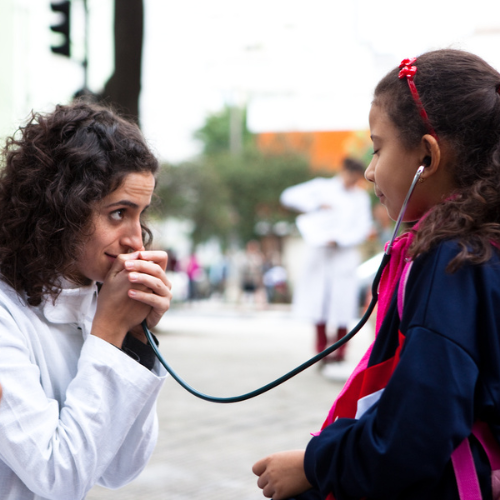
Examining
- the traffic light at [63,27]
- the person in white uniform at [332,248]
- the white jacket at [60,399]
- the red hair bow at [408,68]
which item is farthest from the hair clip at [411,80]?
the traffic light at [63,27]

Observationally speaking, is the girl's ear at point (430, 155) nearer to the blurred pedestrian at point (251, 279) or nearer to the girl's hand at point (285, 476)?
the girl's hand at point (285, 476)

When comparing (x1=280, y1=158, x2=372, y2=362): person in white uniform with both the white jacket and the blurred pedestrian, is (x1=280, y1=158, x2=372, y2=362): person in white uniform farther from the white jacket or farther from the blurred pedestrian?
the blurred pedestrian

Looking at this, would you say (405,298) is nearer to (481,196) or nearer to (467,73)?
(481,196)

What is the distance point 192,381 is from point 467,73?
4817 millimetres

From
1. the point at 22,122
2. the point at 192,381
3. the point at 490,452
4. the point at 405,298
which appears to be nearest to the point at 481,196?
the point at 405,298

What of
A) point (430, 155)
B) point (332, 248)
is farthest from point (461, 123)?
point (332, 248)

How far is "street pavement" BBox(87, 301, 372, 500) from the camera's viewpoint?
3.17 meters

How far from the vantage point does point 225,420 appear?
4438mm

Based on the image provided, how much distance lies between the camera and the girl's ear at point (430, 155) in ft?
4.10

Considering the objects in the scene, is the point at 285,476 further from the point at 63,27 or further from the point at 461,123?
the point at 63,27

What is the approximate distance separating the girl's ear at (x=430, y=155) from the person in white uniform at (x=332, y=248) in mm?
4913

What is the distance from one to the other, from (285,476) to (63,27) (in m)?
6.72

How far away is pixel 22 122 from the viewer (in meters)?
1.78

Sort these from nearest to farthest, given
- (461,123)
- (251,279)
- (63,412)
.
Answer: (461,123), (63,412), (251,279)
